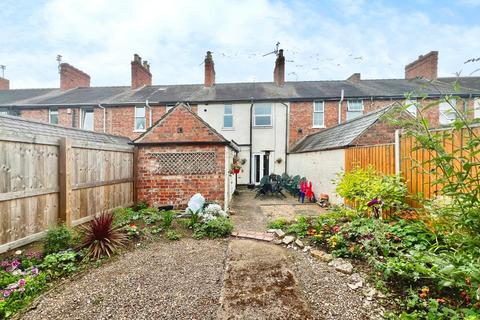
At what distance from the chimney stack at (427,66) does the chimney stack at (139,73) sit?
66.5ft

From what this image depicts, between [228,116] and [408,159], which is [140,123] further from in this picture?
[408,159]

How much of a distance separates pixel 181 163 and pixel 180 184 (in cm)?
66

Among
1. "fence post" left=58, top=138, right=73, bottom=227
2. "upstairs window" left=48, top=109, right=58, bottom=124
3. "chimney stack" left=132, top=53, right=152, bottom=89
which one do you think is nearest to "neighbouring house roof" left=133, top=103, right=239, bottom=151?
"fence post" left=58, top=138, right=73, bottom=227

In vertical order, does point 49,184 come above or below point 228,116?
below

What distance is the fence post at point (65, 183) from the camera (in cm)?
449

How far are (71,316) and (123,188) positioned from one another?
4.63m

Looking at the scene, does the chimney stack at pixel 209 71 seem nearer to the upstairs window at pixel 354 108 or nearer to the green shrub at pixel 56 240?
the upstairs window at pixel 354 108

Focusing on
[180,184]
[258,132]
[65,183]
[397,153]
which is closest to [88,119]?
[258,132]

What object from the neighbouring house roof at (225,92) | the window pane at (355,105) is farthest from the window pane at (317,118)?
the window pane at (355,105)

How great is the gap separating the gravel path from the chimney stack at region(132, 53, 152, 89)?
16198mm

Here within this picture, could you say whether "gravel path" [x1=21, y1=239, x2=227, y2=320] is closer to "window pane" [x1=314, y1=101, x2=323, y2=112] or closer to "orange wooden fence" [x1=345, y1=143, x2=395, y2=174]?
"orange wooden fence" [x1=345, y1=143, x2=395, y2=174]

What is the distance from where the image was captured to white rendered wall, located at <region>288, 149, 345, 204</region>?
789 cm

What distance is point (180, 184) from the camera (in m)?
7.07

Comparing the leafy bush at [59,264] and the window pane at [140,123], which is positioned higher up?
the window pane at [140,123]
